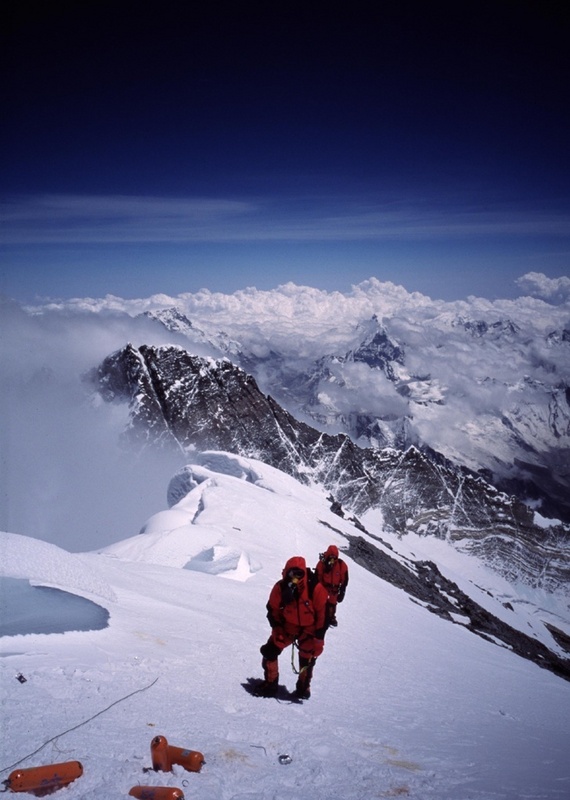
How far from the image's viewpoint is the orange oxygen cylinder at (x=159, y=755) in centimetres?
452

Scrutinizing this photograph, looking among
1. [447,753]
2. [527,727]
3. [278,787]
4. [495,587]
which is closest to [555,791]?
[447,753]

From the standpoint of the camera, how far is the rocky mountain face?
13312 cm

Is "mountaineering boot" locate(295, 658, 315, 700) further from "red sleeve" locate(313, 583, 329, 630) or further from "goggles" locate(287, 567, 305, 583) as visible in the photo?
"goggles" locate(287, 567, 305, 583)

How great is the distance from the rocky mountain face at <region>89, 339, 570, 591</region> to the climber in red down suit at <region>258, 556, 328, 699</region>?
127 m

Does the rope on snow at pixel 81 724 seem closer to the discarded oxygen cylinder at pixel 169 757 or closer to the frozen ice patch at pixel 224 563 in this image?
the discarded oxygen cylinder at pixel 169 757

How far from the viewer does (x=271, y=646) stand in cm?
800

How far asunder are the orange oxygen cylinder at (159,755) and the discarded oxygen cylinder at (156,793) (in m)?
0.43

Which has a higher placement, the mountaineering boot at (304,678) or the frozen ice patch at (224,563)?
the mountaineering boot at (304,678)

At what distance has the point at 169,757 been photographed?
15.2ft

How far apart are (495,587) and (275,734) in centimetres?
11695

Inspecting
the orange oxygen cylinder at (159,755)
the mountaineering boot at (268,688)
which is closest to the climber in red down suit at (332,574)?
the mountaineering boot at (268,688)

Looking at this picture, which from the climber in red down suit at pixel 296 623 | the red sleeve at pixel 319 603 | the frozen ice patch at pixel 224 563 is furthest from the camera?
the frozen ice patch at pixel 224 563

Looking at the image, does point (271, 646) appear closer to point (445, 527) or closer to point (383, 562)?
point (383, 562)

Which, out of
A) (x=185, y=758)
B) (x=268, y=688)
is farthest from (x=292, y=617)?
A: (x=185, y=758)
